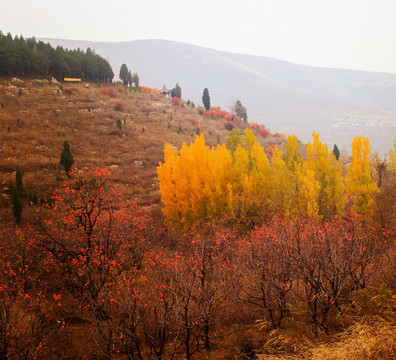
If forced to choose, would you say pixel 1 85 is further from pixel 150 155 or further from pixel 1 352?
pixel 1 352

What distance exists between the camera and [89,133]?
45.8 m

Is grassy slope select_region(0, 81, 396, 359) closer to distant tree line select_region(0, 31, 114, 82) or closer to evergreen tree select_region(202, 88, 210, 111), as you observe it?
distant tree line select_region(0, 31, 114, 82)

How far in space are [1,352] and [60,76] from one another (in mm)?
71263

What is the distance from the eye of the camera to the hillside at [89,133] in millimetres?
33531

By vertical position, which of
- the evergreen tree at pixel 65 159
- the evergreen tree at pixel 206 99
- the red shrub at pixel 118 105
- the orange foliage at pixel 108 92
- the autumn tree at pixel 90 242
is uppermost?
the evergreen tree at pixel 206 99

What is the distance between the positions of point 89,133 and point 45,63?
3056cm

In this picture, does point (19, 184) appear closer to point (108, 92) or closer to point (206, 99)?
point (108, 92)

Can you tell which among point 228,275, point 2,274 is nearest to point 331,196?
point 228,275

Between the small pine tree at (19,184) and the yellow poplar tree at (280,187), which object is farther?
the small pine tree at (19,184)

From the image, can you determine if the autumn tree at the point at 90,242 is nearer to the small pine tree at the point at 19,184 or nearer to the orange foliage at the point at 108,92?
the small pine tree at the point at 19,184

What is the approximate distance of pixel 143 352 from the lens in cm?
991

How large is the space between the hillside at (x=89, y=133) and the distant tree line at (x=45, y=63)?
4.97 meters

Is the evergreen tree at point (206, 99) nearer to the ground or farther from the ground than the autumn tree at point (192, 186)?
farther from the ground

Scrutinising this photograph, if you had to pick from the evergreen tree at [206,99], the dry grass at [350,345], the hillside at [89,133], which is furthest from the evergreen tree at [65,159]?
the evergreen tree at [206,99]
